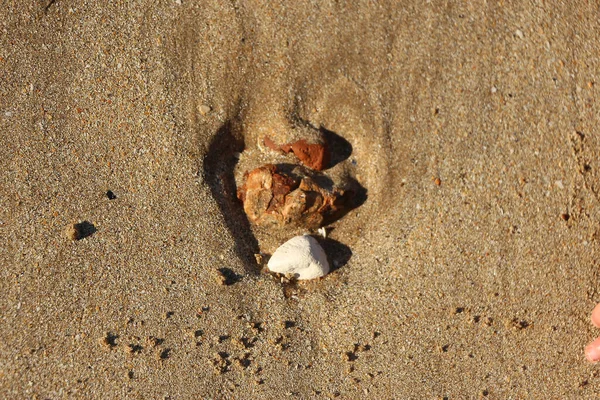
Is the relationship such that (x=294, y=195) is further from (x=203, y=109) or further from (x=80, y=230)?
(x=80, y=230)

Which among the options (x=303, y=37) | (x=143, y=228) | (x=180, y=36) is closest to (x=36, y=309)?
(x=143, y=228)

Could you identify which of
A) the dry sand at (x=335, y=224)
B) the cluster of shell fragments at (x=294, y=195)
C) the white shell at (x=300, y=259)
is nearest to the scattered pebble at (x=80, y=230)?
the dry sand at (x=335, y=224)

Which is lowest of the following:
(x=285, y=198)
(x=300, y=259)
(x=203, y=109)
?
(x=300, y=259)

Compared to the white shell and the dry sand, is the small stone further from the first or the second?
the white shell

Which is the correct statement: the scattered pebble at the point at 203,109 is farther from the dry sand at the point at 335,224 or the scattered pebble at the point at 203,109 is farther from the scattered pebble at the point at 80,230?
the scattered pebble at the point at 80,230

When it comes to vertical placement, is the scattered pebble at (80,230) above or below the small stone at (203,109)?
below

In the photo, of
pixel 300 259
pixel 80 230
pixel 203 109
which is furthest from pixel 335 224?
pixel 80 230

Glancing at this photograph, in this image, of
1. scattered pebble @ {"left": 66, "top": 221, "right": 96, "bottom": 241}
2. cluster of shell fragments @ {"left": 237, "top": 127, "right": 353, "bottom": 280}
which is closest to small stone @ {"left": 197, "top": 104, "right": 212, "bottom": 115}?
cluster of shell fragments @ {"left": 237, "top": 127, "right": 353, "bottom": 280}

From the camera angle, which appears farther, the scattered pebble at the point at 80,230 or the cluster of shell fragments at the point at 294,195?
the cluster of shell fragments at the point at 294,195
